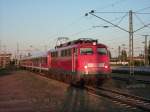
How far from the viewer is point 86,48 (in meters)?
28.1

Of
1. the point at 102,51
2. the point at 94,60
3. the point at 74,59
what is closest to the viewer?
the point at 94,60

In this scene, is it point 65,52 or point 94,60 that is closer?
point 94,60

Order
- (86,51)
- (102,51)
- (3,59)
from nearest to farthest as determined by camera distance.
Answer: (86,51), (102,51), (3,59)

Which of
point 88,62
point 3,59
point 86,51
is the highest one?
point 3,59

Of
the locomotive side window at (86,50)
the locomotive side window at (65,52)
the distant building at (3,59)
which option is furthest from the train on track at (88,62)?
the distant building at (3,59)

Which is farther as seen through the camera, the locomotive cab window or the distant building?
the distant building

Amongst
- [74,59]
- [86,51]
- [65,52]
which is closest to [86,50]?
[86,51]

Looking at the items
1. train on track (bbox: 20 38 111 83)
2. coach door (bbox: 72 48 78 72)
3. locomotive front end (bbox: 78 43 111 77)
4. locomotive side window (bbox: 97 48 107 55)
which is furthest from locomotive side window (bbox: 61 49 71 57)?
locomotive side window (bbox: 97 48 107 55)

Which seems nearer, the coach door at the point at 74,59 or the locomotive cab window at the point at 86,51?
the locomotive cab window at the point at 86,51

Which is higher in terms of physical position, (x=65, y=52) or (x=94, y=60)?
(x=65, y=52)

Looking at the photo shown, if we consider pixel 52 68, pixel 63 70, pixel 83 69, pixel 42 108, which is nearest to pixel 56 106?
pixel 42 108

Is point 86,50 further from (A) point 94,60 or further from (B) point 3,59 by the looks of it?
(B) point 3,59

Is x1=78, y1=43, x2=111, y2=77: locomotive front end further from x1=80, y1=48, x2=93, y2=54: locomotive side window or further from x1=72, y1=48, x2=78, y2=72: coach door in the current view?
x1=72, y1=48, x2=78, y2=72: coach door

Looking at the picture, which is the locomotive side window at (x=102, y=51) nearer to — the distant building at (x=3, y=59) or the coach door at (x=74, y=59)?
the coach door at (x=74, y=59)
